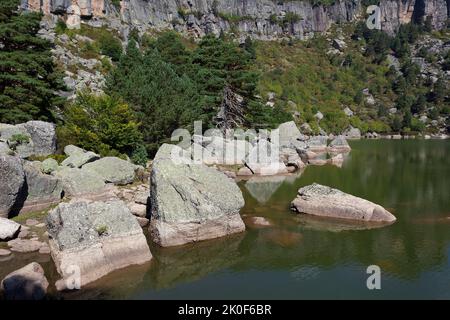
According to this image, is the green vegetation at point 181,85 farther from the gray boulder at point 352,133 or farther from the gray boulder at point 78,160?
the gray boulder at point 352,133

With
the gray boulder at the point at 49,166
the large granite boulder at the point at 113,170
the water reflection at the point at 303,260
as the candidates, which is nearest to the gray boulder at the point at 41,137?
the gray boulder at the point at 49,166

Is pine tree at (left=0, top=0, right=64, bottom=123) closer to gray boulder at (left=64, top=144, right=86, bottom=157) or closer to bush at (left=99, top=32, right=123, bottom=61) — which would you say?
gray boulder at (left=64, top=144, right=86, bottom=157)

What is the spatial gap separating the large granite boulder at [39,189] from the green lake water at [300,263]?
6543 millimetres

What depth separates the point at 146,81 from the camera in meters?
40.8

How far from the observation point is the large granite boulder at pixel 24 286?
14891 mm

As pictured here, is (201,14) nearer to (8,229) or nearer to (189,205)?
(189,205)

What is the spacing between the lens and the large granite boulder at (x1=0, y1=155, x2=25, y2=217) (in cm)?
2106

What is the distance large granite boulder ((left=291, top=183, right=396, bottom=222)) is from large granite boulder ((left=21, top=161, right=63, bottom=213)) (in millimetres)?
16174

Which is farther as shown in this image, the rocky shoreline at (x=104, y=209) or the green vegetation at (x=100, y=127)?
the green vegetation at (x=100, y=127)

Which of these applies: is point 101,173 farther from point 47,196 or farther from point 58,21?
point 58,21

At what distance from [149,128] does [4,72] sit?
13.9 meters

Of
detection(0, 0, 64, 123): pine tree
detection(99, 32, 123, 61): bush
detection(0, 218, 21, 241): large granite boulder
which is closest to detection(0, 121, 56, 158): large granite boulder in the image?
detection(0, 0, 64, 123): pine tree
